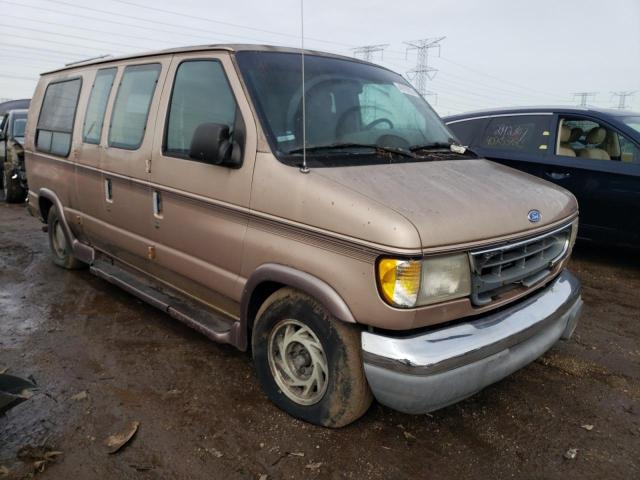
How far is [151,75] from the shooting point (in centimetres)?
369

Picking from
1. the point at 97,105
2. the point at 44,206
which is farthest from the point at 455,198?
the point at 44,206

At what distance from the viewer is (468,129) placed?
673 cm

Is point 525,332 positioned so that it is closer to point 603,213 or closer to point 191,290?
point 191,290

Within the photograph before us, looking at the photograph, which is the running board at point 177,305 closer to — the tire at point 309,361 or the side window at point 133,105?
the tire at point 309,361

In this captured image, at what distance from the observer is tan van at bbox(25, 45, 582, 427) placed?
2293mm

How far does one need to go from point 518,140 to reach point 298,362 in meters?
4.72

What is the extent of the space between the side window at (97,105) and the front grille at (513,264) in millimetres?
3316

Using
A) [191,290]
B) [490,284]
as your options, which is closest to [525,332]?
[490,284]

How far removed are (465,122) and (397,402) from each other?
208 inches

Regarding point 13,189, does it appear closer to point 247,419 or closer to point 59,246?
point 59,246

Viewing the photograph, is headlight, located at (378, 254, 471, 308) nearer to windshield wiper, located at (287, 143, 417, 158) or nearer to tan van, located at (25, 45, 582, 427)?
tan van, located at (25, 45, 582, 427)

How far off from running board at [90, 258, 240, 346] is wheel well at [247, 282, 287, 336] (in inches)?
4.1

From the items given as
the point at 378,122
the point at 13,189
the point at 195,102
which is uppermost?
the point at 195,102

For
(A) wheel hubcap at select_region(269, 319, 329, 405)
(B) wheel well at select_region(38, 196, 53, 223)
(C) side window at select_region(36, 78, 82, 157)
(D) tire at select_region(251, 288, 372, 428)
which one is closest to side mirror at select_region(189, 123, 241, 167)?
(D) tire at select_region(251, 288, 372, 428)
